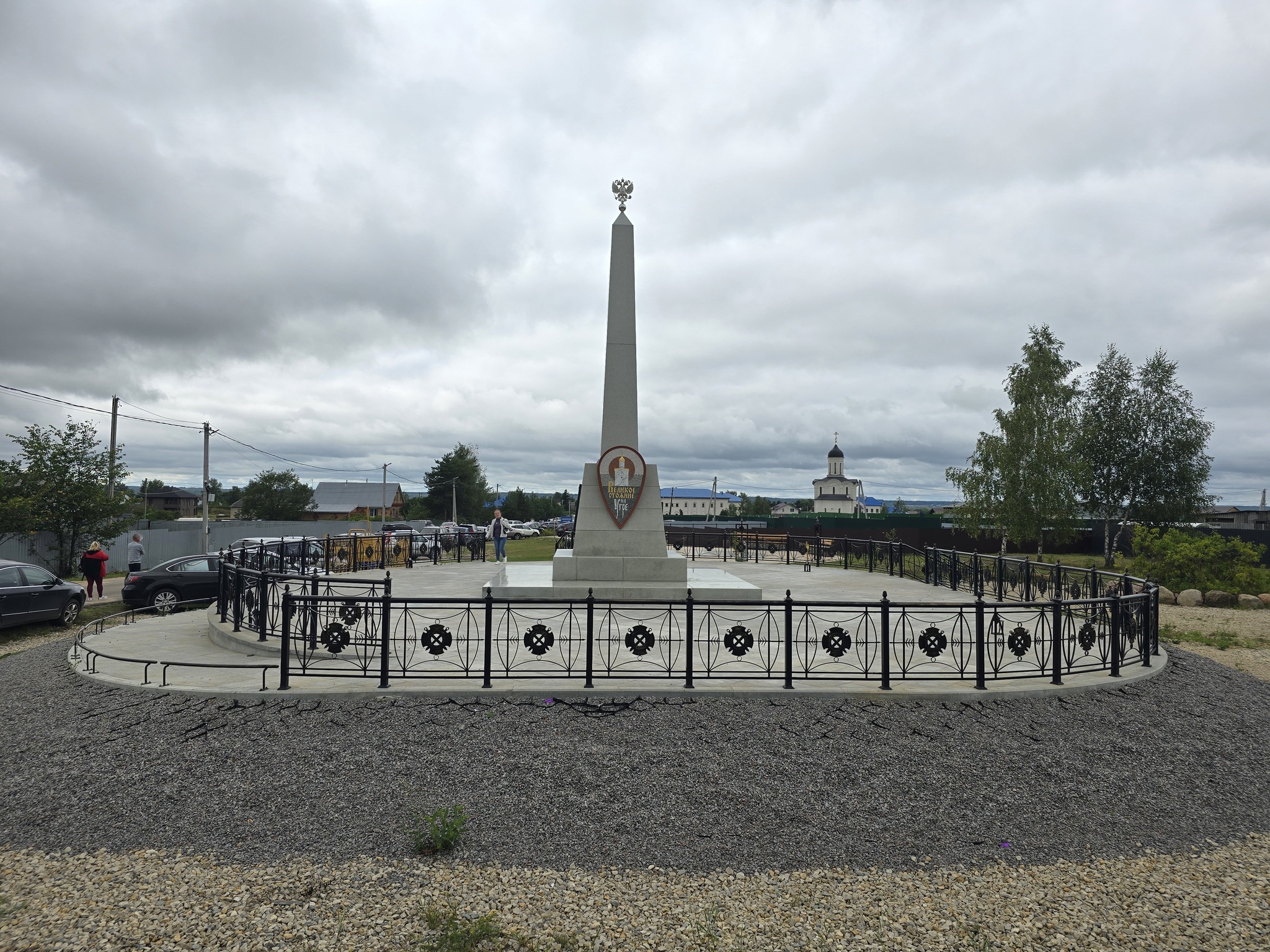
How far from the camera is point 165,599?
1482 cm

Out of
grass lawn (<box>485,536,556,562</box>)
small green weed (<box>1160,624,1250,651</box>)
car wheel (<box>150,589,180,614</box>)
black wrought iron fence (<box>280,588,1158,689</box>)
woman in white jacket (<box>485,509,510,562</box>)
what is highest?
woman in white jacket (<box>485,509,510,562</box>)

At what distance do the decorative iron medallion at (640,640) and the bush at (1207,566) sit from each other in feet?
60.3

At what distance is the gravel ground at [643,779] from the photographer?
17.3 ft

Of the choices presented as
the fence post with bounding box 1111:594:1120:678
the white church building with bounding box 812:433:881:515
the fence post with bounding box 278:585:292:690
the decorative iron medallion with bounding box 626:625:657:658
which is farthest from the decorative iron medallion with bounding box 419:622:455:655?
the white church building with bounding box 812:433:881:515

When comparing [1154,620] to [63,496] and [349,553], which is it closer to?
[349,553]

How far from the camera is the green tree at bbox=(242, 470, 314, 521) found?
221 feet

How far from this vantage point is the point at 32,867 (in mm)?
4918

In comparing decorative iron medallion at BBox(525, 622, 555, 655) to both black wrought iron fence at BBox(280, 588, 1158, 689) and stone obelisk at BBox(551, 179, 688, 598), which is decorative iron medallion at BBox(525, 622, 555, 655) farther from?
stone obelisk at BBox(551, 179, 688, 598)

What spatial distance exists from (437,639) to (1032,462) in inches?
1189

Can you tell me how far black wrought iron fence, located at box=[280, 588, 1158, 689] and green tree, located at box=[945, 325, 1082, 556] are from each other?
75.5 feet

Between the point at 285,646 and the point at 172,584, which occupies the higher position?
the point at 285,646

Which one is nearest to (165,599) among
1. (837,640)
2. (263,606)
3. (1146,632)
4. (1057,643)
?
(263,606)

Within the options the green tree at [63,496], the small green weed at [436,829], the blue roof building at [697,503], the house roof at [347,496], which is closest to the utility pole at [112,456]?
the green tree at [63,496]

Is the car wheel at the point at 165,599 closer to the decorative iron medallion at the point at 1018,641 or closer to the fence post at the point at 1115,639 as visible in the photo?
the decorative iron medallion at the point at 1018,641
